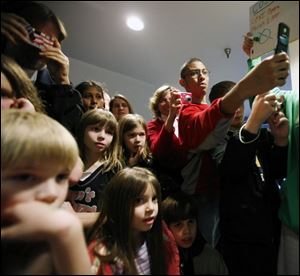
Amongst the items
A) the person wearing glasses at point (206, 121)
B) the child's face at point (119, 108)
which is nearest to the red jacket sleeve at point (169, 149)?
the person wearing glasses at point (206, 121)

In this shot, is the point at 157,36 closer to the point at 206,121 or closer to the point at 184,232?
the point at 206,121

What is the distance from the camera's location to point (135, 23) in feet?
1.27

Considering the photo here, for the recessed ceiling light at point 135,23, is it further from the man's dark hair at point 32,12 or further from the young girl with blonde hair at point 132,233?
the young girl with blonde hair at point 132,233

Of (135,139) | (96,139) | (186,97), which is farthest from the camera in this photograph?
(135,139)

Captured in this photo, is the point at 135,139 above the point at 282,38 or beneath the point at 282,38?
beneath

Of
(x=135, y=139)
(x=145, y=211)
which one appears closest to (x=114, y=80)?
(x=145, y=211)

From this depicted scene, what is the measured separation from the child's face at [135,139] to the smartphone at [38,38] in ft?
1.16

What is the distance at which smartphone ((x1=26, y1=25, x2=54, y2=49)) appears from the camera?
39 cm

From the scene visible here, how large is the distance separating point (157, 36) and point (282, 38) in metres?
0.16

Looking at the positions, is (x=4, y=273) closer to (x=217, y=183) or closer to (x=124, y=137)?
(x=217, y=183)

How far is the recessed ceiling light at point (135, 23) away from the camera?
378 millimetres

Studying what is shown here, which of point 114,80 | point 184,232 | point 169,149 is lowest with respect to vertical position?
point 184,232

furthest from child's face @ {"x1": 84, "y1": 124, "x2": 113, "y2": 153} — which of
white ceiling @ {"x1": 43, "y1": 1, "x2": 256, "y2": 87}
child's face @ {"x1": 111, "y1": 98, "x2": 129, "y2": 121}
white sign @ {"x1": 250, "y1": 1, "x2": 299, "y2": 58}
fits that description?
white sign @ {"x1": 250, "y1": 1, "x2": 299, "y2": 58}

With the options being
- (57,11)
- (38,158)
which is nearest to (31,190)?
(38,158)
